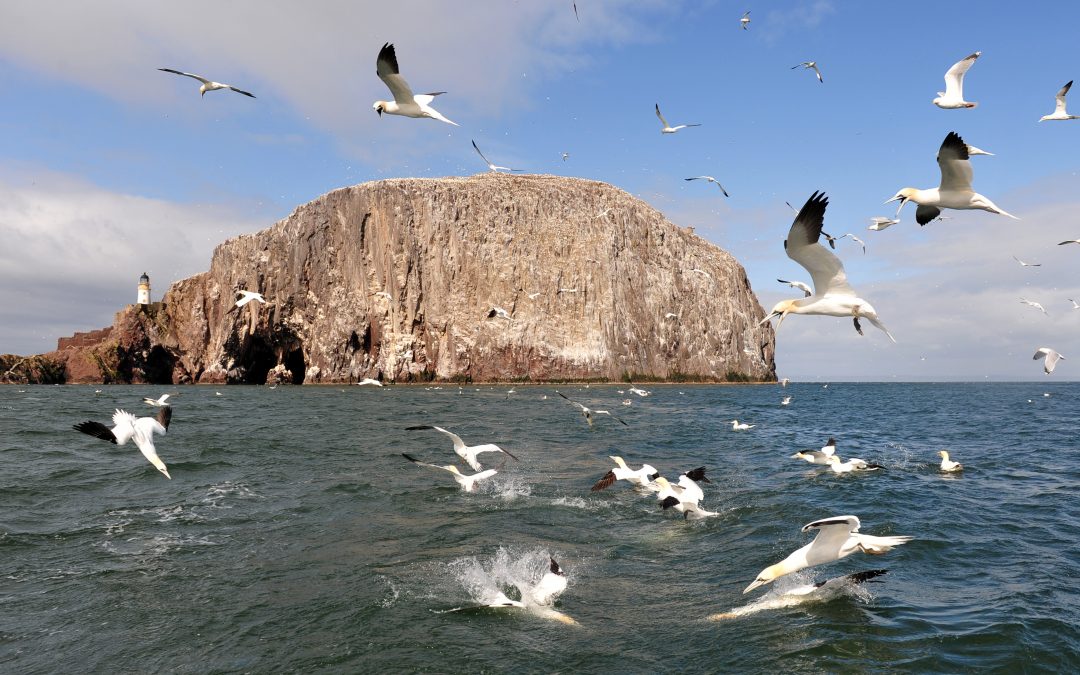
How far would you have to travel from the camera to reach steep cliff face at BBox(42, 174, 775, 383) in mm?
74625

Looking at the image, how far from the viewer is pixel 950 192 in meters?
7.78

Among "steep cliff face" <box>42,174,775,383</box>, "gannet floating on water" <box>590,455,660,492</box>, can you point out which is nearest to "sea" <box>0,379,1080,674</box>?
"gannet floating on water" <box>590,455,660,492</box>

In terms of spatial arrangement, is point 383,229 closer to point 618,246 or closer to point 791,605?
point 618,246

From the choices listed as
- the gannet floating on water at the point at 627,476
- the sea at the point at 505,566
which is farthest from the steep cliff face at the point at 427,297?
the gannet floating on water at the point at 627,476

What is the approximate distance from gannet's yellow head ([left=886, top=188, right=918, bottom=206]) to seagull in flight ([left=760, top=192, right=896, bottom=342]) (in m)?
1.59

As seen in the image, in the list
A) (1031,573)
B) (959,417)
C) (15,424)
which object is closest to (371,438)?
(15,424)

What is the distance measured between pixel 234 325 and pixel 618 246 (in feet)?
158

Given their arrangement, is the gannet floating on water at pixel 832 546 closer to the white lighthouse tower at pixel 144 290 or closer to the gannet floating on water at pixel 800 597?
the gannet floating on water at pixel 800 597

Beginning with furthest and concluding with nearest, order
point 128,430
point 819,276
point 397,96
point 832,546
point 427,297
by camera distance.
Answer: point 427,297 → point 397,96 → point 128,430 → point 819,276 → point 832,546

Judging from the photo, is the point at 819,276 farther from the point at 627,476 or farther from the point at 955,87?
the point at 627,476

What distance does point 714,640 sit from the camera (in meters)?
6.66

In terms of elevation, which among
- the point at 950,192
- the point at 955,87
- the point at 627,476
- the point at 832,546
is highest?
the point at 955,87

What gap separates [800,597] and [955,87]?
25.7 feet

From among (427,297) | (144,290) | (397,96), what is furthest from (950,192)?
(144,290)
